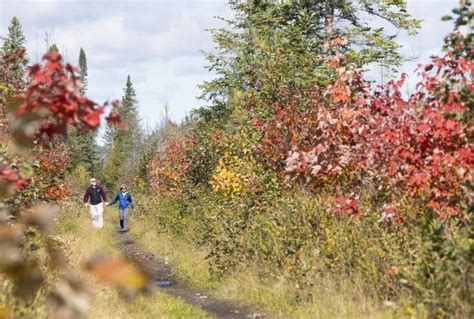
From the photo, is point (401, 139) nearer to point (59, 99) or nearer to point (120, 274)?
point (59, 99)

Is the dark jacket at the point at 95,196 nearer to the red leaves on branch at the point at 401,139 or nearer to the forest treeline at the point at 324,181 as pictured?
the forest treeline at the point at 324,181

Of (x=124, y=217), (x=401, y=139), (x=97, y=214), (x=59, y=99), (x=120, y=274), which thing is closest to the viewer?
(x=120, y=274)

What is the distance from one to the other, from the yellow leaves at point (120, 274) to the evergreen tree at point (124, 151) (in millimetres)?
56549

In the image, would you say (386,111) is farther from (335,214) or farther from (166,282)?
(166,282)

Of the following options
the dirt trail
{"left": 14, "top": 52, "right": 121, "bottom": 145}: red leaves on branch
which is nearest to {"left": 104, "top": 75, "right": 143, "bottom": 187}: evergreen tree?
the dirt trail

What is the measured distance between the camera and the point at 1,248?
2299 millimetres

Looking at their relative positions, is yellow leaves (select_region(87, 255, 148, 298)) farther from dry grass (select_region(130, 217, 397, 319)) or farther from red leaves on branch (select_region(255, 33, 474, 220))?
dry grass (select_region(130, 217, 397, 319))

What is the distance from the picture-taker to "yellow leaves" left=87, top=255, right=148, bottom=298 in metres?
2.14

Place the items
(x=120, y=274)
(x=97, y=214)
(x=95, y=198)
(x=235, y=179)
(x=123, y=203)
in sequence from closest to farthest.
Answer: (x=120, y=274) → (x=235, y=179) → (x=95, y=198) → (x=97, y=214) → (x=123, y=203)

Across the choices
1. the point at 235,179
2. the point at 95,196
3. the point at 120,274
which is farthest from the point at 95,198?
the point at 120,274

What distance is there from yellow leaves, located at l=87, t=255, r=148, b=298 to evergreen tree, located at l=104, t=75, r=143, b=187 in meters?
56.5

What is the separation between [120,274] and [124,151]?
80.0 metres

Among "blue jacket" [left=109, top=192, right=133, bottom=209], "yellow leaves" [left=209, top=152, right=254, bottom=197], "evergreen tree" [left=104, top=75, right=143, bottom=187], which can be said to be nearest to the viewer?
"yellow leaves" [left=209, top=152, right=254, bottom=197]

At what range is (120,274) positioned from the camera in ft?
7.03
